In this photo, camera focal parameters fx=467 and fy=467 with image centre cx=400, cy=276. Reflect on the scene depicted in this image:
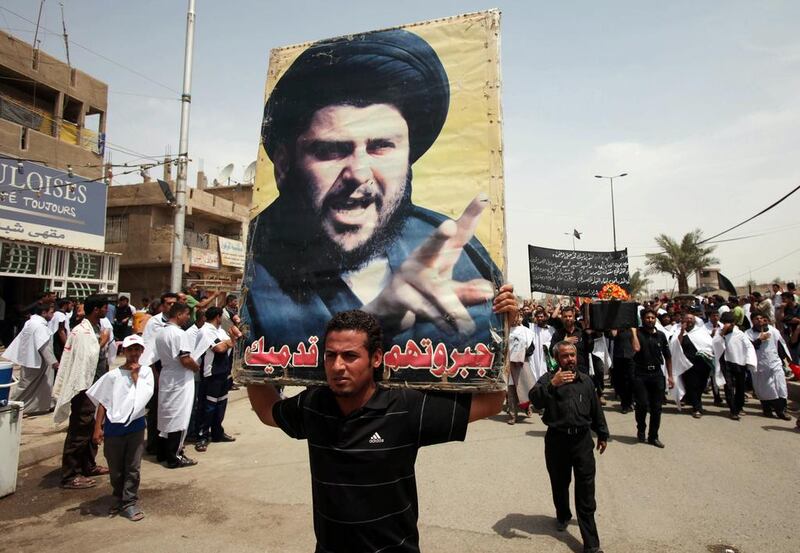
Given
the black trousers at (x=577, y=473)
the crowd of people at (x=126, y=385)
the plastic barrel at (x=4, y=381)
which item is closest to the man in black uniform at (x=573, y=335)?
the black trousers at (x=577, y=473)

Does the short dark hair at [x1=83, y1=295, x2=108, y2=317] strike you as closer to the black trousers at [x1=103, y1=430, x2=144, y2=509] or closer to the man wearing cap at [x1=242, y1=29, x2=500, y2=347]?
the black trousers at [x1=103, y1=430, x2=144, y2=509]

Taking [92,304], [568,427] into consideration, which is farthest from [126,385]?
[568,427]

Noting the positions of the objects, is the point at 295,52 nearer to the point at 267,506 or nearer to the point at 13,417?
the point at 267,506

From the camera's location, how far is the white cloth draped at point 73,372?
4.98m

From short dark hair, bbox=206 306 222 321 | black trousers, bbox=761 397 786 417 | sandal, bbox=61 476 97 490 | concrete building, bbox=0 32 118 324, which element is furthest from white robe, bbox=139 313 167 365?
concrete building, bbox=0 32 118 324

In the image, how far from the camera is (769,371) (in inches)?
309

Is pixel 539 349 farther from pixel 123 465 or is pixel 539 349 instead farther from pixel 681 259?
pixel 681 259

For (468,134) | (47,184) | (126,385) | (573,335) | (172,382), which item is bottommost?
(172,382)

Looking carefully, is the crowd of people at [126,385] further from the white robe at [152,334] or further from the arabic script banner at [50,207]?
A: the arabic script banner at [50,207]

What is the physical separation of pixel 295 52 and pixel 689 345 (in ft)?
28.5

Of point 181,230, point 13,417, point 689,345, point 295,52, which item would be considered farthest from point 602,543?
point 181,230

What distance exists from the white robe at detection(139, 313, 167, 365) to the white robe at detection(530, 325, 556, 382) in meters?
5.80

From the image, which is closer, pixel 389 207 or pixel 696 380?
pixel 389 207

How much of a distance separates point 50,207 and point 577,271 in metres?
16.5
